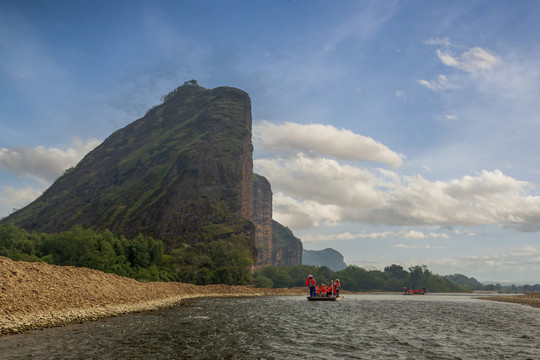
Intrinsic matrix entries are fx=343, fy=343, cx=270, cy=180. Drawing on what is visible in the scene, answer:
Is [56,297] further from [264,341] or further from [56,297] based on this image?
[264,341]

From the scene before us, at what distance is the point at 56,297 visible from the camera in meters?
34.9

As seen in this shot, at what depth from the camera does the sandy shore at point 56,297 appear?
2850 cm

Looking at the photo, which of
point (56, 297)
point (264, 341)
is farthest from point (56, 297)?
point (264, 341)

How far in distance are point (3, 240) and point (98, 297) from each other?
6176cm

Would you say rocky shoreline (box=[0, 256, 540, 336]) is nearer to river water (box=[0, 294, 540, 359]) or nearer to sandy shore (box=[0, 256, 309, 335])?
sandy shore (box=[0, 256, 309, 335])

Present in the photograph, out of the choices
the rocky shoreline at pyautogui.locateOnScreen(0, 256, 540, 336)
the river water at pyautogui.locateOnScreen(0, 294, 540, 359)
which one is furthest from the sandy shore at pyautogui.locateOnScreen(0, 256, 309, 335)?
the river water at pyautogui.locateOnScreen(0, 294, 540, 359)

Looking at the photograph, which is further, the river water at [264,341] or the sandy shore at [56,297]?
the sandy shore at [56,297]

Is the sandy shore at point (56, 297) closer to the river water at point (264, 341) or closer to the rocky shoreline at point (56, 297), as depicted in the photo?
the rocky shoreline at point (56, 297)

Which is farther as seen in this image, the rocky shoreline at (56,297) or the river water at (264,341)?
the rocky shoreline at (56,297)

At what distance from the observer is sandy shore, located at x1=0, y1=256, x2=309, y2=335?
93.5ft

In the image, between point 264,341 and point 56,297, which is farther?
point 56,297

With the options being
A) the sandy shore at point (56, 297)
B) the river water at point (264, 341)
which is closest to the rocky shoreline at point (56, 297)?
the sandy shore at point (56, 297)

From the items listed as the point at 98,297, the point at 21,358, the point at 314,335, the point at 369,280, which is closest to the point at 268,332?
the point at 314,335

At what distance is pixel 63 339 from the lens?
77.0 ft
